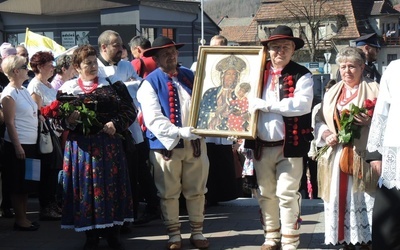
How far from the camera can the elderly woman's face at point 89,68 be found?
21.0ft

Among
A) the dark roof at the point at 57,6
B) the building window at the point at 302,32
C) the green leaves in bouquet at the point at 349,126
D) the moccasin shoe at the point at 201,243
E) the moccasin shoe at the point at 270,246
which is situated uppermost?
the dark roof at the point at 57,6

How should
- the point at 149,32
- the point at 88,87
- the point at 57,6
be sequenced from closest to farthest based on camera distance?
1. the point at 88,87
2. the point at 57,6
3. the point at 149,32

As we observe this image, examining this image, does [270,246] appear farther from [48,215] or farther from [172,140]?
[48,215]

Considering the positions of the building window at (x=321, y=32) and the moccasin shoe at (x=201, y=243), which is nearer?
the moccasin shoe at (x=201, y=243)

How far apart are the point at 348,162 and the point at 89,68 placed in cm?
251

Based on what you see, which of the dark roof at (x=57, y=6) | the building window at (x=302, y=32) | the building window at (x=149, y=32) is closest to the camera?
the dark roof at (x=57, y=6)

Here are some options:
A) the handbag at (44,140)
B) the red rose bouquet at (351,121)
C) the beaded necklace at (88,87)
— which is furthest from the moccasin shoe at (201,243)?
the handbag at (44,140)

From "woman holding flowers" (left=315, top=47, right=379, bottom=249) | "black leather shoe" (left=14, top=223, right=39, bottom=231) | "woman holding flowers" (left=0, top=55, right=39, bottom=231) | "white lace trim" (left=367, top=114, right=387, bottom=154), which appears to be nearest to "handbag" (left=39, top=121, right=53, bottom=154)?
"woman holding flowers" (left=0, top=55, right=39, bottom=231)

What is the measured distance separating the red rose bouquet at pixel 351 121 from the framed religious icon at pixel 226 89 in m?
0.76

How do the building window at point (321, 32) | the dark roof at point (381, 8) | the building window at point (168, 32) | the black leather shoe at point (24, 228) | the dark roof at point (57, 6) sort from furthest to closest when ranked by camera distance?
the dark roof at point (381, 8) < the building window at point (321, 32) < the building window at point (168, 32) < the dark roof at point (57, 6) < the black leather shoe at point (24, 228)

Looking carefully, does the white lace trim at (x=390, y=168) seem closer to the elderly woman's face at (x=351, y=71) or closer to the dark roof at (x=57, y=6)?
the elderly woman's face at (x=351, y=71)

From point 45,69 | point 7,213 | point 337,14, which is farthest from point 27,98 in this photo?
point 337,14

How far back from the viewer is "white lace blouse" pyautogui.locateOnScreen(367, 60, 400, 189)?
4.54 m

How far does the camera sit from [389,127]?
4602mm
